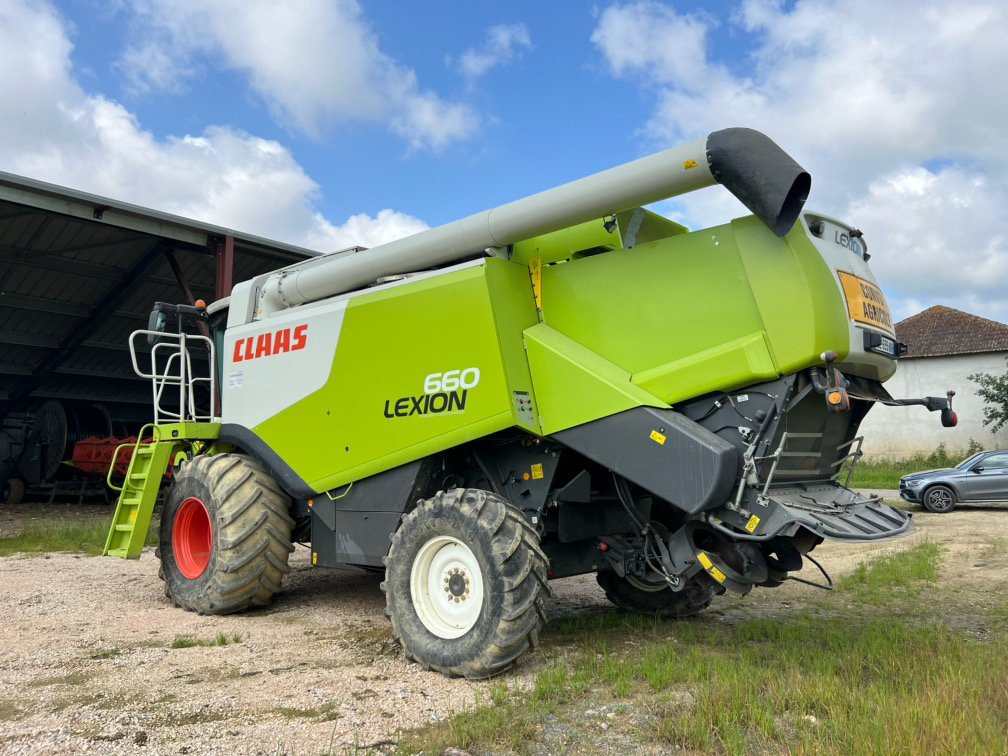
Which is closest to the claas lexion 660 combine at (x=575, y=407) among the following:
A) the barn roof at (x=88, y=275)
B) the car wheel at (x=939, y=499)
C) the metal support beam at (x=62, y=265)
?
the barn roof at (x=88, y=275)

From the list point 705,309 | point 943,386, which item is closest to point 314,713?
point 705,309

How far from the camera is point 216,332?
7.52 metres

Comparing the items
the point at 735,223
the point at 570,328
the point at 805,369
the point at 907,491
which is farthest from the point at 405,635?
the point at 907,491

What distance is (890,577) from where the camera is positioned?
7.94 metres

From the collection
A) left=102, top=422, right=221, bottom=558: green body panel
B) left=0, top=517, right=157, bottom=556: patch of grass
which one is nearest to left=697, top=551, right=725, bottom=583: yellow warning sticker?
left=102, top=422, right=221, bottom=558: green body panel

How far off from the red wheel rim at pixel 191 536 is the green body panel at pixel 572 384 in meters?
3.42

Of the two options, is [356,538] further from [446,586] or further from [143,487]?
[143,487]

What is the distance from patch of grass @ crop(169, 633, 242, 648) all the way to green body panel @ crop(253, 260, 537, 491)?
3.93 feet

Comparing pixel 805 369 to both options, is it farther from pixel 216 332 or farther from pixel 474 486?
pixel 216 332

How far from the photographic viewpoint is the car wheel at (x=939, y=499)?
15625mm

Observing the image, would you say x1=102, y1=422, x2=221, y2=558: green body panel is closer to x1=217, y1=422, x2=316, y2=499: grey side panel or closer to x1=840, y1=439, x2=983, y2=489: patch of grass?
x1=217, y1=422, x2=316, y2=499: grey side panel

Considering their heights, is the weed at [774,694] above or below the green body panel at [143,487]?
below

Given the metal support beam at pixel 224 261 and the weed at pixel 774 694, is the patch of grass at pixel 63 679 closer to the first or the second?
the weed at pixel 774 694

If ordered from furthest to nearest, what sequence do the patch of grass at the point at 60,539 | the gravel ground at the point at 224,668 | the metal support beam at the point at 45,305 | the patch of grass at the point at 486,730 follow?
the metal support beam at the point at 45,305
the patch of grass at the point at 60,539
the gravel ground at the point at 224,668
the patch of grass at the point at 486,730
